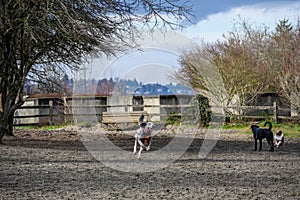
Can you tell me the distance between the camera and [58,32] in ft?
37.1

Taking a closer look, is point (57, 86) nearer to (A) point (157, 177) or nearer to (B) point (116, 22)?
(B) point (116, 22)

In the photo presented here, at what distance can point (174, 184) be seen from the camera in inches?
276

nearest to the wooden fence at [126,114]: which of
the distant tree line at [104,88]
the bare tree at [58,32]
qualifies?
the distant tree line at [104,88]

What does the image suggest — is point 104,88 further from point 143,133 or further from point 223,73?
point 143,133

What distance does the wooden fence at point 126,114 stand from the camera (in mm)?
19125

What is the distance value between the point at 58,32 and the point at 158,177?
508cm

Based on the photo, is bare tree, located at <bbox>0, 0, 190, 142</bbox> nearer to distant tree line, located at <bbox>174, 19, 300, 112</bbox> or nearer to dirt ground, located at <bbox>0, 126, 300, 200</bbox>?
dirt ground, located at <bbox>0, 126, 300, 200</bbox>

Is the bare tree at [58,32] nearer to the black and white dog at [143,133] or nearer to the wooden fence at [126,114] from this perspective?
the black and white dog at [143,133]

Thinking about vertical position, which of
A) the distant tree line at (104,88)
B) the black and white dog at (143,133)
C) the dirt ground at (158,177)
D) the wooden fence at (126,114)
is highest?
the distant tree line at (104,88)

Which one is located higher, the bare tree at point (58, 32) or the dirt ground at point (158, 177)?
the bare tree at point (58, 32)

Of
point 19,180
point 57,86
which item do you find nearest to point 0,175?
point 19,180

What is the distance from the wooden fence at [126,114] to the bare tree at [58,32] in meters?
5.47

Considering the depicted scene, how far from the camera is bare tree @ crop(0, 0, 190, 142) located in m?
11.0

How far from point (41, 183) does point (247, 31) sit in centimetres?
2081
